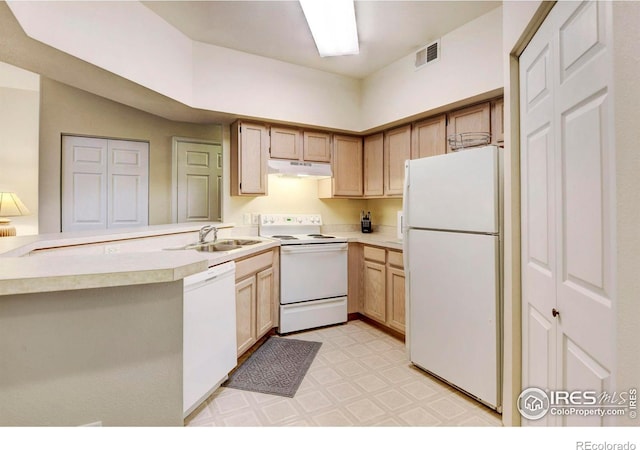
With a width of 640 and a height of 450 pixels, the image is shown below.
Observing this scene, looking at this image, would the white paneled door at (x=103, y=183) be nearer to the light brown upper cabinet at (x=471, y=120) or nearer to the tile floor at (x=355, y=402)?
the tile floor at (x=355, y=402)

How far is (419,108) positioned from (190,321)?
262 cm

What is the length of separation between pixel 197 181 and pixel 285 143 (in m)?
1.57

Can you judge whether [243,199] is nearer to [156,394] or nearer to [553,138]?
[156,394]

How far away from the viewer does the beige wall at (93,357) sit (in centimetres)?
85

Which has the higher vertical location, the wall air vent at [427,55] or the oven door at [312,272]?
the wall air vent at [427,55]

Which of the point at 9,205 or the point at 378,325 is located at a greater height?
the point at 9,205

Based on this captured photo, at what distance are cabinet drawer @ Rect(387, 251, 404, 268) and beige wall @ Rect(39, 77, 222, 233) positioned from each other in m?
2.91

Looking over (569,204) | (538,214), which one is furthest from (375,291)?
(569,204)

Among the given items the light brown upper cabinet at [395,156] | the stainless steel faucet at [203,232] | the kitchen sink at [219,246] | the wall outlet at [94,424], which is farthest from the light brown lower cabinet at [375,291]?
the wall outlet at [94,424]

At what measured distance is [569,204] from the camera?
1.07 m

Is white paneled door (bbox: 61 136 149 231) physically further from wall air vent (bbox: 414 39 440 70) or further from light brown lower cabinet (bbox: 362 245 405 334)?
wall air vent (bbox: 414 39 440 70)

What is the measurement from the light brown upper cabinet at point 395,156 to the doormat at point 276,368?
5.94ft

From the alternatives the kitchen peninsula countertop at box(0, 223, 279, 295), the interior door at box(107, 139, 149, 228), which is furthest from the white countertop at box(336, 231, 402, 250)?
the interior door at box(107, 139, 149, 228)

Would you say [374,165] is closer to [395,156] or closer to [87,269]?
[395,156]
